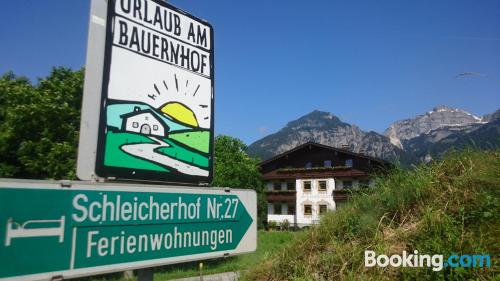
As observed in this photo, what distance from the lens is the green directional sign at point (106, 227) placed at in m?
1.42

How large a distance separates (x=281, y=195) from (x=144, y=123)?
5100 centimetres

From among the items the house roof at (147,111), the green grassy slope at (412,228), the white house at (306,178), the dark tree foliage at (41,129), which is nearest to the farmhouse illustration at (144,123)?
the house roof at (147,111)

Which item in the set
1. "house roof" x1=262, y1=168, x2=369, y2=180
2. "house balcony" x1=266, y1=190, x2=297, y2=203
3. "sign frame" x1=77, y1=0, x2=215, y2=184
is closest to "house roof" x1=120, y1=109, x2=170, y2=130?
"sign frame" x1=77, y1=0, x2=215, y2=184

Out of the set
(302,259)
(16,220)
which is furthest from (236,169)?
(16,220)

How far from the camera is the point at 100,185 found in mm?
1743

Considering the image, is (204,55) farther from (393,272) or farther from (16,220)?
(393,272)

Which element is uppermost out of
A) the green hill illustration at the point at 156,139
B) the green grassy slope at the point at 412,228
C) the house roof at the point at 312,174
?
the house roof at the point at 312,174

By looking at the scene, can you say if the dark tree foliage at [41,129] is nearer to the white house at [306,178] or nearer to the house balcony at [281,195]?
the white house at [306,178]

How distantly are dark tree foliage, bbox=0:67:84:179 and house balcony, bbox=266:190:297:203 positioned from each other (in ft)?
116

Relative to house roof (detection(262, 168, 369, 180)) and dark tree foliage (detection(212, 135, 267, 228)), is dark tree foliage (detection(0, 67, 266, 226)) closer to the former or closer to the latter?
dark tree foliage (detection(212, 135, 267, 228))

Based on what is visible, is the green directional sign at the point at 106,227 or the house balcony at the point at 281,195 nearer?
the green directional sign at the point at 106,227

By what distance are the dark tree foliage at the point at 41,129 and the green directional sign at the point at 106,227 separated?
58.6 ft

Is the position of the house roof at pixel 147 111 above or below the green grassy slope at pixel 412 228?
above

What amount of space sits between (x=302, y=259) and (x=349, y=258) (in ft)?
2.49
